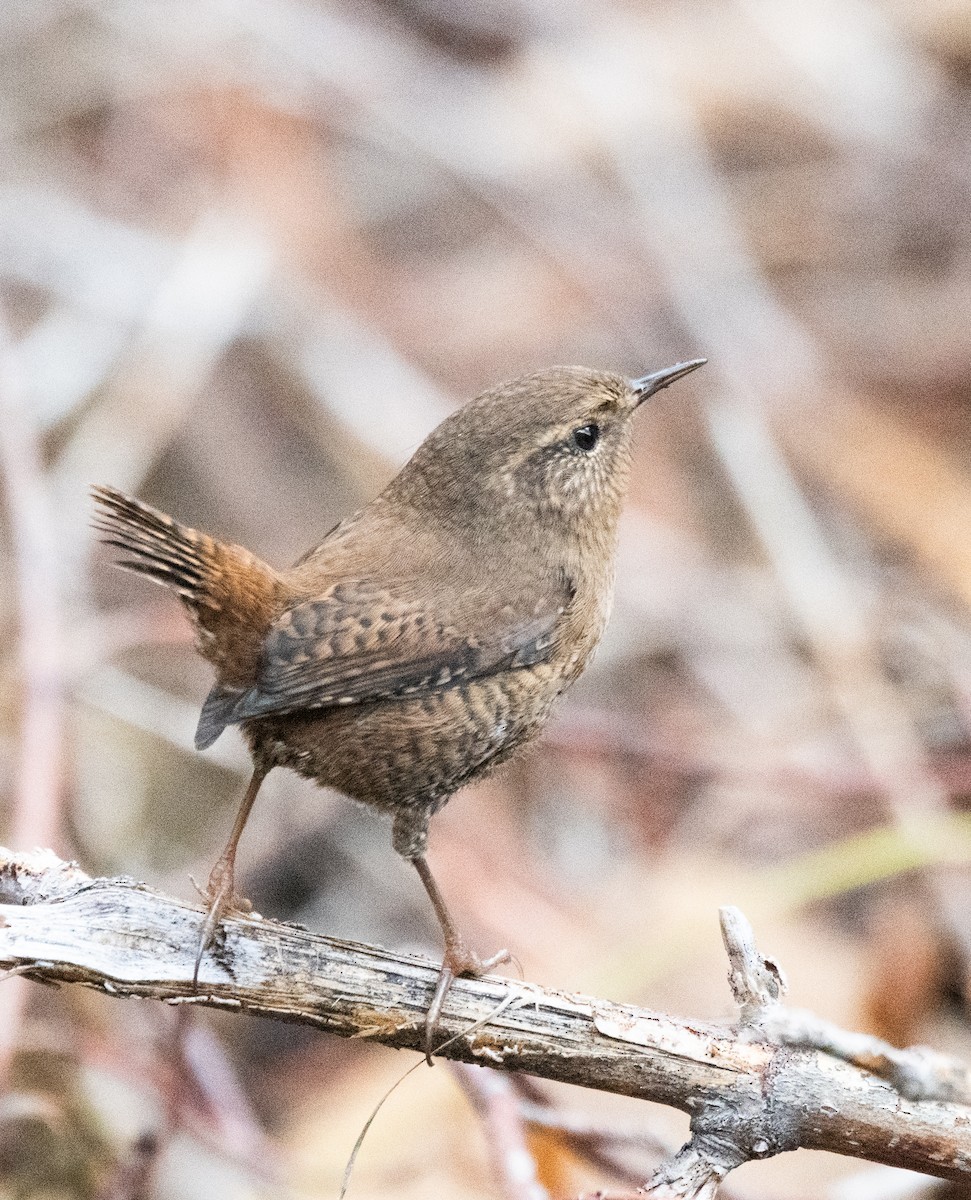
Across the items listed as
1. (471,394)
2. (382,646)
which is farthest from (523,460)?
(471,394)

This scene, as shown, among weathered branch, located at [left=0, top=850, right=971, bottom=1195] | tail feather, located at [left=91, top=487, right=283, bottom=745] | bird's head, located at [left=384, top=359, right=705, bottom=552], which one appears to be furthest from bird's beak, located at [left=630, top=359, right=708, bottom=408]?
weathered branch, located at [left=0, top=850, right=971, bottom=1195]

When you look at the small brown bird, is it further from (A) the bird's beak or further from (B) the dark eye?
(A) the bird's beak

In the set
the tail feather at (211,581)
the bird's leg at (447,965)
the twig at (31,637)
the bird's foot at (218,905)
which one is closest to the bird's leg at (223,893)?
the bird's foot at (218,905)

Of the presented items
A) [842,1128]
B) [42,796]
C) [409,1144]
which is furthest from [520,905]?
[842,1128]

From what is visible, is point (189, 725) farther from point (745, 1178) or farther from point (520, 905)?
point (745, 1178)

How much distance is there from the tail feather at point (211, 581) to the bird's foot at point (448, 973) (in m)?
0.49

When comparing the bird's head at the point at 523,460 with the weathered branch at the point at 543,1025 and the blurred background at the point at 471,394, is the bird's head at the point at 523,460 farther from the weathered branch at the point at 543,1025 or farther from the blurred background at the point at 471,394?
the weathered branch at the point at 543,1025

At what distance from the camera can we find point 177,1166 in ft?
11.8

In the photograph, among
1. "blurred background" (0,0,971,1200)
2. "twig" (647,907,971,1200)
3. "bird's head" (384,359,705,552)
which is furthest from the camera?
"blurred background" (0,0,971,1200)

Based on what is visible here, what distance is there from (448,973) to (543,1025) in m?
0.18

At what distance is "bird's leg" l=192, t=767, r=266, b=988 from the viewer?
7.41 ft

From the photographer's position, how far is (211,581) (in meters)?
2.43

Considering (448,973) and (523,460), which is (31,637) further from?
(448,973)

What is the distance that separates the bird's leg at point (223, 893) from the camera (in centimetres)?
226
